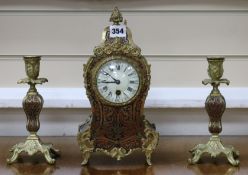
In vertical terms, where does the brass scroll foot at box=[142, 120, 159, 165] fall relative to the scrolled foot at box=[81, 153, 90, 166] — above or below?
above

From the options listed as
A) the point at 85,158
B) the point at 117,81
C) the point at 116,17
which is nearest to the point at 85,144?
the point at 85,158

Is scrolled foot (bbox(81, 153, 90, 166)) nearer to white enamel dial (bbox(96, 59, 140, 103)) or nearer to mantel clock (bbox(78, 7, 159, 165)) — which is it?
mantel clock (bbox(78, 7, 159, 165))

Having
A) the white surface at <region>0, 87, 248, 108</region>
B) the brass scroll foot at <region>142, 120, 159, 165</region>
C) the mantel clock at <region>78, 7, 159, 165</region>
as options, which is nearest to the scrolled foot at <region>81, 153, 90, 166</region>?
the mantel clock at <region>78, 7, 159, 165</region>

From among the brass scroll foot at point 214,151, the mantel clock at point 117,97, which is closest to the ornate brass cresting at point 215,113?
the brass scroll foot at point 214,151

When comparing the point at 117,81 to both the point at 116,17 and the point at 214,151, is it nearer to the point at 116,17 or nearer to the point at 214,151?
the point at 116,17

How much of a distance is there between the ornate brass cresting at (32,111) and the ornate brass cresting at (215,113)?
0.30 meters

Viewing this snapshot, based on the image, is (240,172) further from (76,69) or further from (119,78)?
(76,69)

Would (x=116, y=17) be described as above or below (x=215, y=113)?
above

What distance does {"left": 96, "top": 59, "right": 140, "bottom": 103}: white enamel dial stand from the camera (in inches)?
39.1

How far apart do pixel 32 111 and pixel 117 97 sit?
18 cm

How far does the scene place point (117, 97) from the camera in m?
1.00

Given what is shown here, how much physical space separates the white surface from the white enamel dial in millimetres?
246

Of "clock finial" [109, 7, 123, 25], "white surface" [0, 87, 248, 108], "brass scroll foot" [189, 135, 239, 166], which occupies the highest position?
"clock finial" [109, 7, 123, 25]

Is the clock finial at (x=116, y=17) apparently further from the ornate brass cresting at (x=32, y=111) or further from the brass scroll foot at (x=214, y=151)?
the brass scroll foot at (x=214, y=151)
